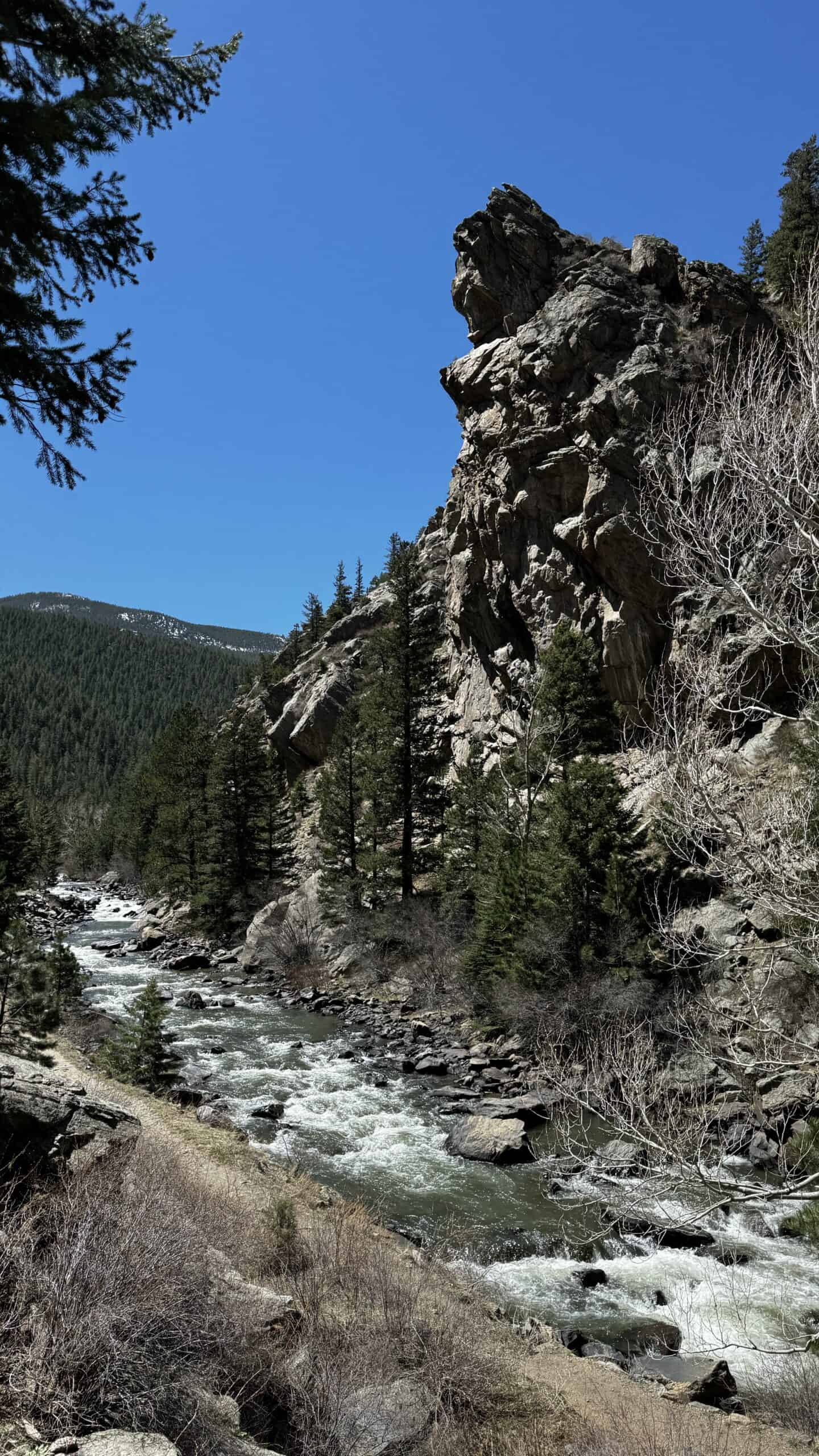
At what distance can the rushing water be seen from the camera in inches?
421

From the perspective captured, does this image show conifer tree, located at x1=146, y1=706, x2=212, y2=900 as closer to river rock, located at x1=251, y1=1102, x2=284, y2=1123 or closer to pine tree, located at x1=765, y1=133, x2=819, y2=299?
river rock, located at x1=251, y1=1102, x2=284, y2=1123

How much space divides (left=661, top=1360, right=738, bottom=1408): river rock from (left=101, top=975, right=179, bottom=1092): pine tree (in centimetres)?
1120

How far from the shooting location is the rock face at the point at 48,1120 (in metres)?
6.97

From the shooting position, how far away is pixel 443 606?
56094 mm

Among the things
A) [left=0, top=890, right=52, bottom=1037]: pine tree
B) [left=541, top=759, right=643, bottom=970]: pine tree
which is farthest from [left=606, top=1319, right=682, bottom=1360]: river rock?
[left=541, top=759, right=643, bottom=970]: pine tree

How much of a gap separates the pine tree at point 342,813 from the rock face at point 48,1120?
27486 millimetres

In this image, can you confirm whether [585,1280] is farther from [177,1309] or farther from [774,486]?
[774,486]

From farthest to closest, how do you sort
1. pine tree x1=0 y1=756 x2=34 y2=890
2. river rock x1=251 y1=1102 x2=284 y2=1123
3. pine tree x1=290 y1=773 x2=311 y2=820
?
pine tree x1=290 y1=773 x2=311 y2=820, pine tree x1=0 y1=756 x2=34 y2=890, river rock x1=251 y1=1102 x2=284 y2=1123

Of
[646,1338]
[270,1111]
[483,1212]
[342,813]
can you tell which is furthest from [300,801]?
[646,1338]

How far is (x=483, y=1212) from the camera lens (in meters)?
13.8

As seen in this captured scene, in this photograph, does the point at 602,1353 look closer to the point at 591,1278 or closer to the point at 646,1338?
the point at 646,1338

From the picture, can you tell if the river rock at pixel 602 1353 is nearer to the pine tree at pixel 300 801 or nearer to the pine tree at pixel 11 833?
the pine tree at pixel 11 833

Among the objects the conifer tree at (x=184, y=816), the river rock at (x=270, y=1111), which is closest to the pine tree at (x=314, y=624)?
the conifer tree at (x=184, y=816)

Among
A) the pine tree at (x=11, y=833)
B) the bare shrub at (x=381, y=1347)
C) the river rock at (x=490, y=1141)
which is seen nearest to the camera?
the bare shrub at (x=381, y=1347)
